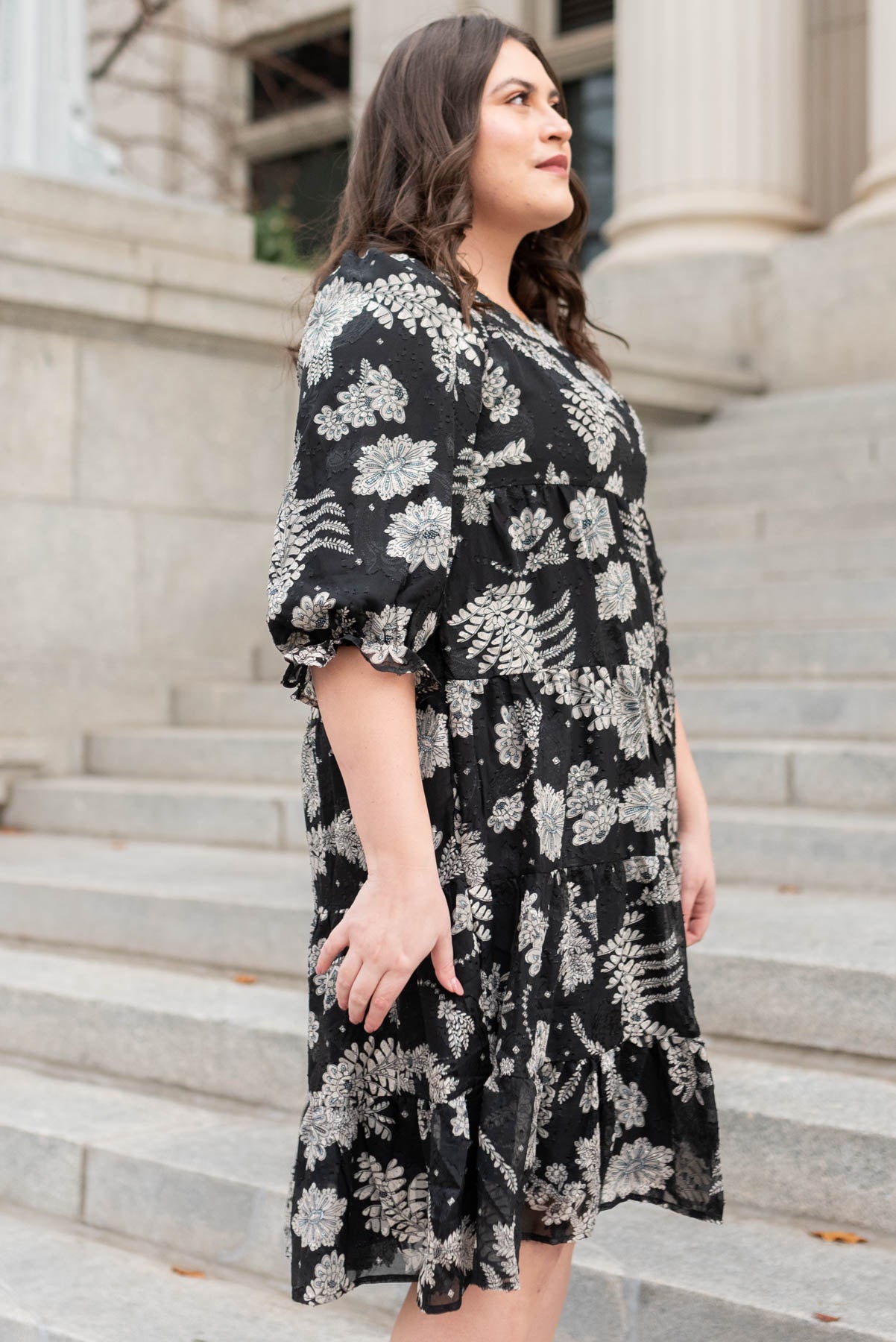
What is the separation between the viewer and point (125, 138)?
14.9 metres

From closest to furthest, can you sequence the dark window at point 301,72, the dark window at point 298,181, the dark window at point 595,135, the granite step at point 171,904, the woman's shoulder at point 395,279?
the woman's shoulder at point 395,279
the granite step at point 171,904
the dark window at point 595,135
the dark window at point 301,72
the dark window at point 298,181

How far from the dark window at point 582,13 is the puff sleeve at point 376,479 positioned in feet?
41.4

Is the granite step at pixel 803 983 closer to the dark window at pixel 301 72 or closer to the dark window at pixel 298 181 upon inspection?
the dark window at pixel 298 181

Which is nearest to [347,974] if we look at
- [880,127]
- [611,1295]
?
[611,1295]

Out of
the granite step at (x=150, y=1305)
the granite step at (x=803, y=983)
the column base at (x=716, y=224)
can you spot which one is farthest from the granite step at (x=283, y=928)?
the column base at (x=716, y=224)

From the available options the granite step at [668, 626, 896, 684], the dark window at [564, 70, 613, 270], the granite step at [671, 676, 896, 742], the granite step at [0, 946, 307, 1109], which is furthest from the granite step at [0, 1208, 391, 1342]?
the dark window at [564, 70, 613, 270]

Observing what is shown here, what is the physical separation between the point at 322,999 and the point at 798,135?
891 cm

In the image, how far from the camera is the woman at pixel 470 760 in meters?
1.69

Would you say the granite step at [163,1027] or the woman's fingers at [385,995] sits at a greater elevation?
the woman's fingers at [385,995]

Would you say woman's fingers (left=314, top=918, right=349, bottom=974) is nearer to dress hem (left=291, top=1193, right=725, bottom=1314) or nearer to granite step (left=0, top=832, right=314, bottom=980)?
dress hem (left=291, top=1193, right=725, bottom=1314)

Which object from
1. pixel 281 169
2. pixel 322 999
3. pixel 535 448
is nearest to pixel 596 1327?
pixel 322 999

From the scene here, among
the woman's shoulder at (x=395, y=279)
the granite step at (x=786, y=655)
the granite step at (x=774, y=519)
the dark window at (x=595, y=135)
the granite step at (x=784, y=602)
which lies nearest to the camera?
the woman's shoulder at (x=395, y=279)

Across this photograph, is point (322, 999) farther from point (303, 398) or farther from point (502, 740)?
point (303, 398)

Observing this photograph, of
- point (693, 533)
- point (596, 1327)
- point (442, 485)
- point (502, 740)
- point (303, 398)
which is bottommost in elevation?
point (596, 1327)
